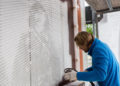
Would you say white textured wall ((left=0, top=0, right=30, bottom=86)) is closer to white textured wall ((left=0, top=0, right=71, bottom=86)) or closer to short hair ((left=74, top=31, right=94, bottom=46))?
white textured wall ((left=0, top=0, right=71, bottom=86))

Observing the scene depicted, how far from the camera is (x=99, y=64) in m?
1.39

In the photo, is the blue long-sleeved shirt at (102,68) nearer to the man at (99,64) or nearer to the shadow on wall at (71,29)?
the man at (99,64)

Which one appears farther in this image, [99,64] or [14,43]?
[99,64]

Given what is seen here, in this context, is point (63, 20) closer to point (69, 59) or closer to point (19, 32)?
point (69, 59)

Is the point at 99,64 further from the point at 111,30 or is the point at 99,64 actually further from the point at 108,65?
the point at 111,30

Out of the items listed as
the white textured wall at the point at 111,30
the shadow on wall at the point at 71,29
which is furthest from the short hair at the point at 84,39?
the white textured wall at the point at 111,30

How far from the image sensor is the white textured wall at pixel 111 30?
302cm

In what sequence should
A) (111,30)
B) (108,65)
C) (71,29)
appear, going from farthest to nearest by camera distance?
(111,30) → (71,29) → (108,65)

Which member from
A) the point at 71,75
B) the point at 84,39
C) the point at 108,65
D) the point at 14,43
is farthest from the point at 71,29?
the point at 14,43

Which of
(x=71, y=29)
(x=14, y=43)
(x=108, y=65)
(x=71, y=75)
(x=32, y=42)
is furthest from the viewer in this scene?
(x=71, y=29)

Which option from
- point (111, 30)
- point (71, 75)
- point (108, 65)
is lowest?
point (71, 75)

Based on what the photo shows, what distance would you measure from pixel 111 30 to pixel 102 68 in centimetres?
189

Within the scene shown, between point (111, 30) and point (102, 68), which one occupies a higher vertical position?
point (111, 30)

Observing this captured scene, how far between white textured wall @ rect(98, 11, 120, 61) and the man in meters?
1.59
